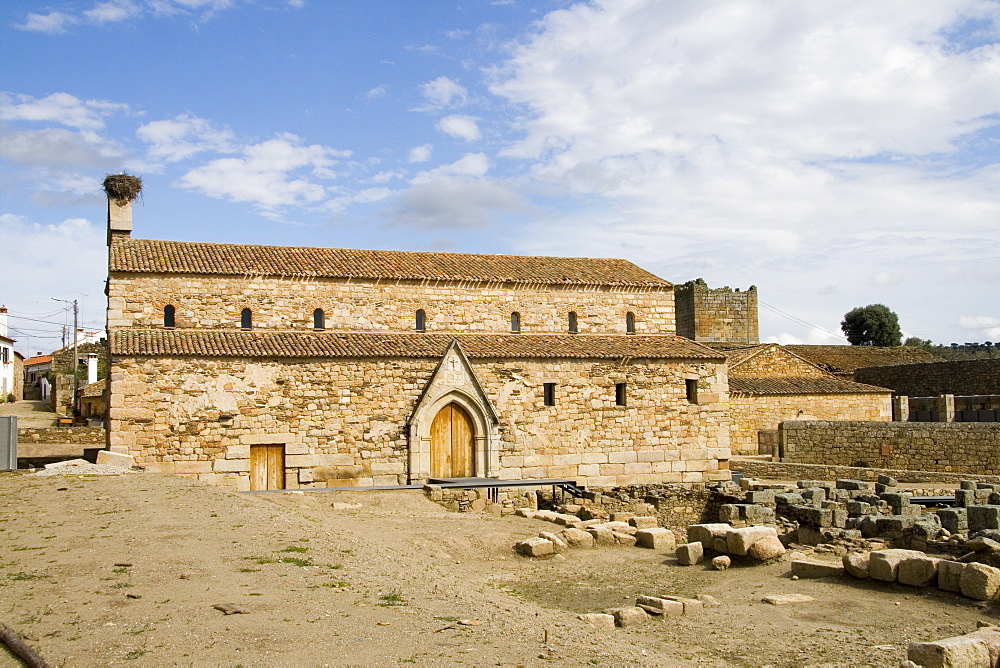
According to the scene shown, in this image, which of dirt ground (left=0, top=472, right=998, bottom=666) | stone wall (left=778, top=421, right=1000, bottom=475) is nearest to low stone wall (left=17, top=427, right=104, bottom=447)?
dirt ground (left=0, top=472, right=998, bottom=666)

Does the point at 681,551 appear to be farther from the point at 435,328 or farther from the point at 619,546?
the point at 435,328

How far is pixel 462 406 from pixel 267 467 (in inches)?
212

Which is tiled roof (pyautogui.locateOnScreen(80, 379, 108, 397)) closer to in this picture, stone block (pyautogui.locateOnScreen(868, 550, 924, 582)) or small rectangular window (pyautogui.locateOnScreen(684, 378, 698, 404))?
small rectangular window (pyautogui.locateOnScreen(684, 378, 698, 404))

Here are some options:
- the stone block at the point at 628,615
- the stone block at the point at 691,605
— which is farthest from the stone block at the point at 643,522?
the stone block at the point at 628,615

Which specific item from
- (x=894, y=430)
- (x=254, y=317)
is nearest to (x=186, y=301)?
(x=254, y=317)

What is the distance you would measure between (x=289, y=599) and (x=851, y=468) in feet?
77.8

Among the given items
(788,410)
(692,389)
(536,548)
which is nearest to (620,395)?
(692,389)

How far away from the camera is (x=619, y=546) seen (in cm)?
1680

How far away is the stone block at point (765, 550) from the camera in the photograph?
14.5 m

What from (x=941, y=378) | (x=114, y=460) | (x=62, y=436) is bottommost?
(x=62, y=436)

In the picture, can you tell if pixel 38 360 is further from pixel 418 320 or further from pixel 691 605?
pixel 691 605

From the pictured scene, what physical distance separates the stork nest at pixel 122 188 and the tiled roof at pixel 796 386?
23.1 meters

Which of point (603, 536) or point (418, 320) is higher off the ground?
point (418, 320)

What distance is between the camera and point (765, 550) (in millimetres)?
14516
